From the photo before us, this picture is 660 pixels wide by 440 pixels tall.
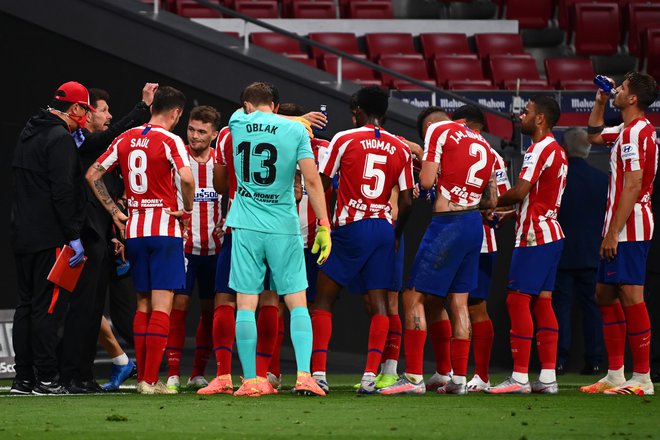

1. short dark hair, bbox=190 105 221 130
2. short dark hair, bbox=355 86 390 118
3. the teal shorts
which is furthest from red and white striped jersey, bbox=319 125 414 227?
short dark hair, bbox=190 105 221 130

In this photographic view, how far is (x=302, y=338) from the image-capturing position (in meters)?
7.32

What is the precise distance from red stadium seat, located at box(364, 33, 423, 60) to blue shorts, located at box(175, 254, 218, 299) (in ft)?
27.4

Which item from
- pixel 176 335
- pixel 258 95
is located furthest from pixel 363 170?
pixel 176 335

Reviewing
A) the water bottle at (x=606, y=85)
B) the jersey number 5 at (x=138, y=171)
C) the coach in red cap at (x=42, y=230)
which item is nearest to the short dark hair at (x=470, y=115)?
the water bottle at (x=606, y=85)

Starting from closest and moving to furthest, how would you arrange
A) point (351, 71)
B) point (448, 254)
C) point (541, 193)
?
point (448, 254) < point (541, 193) < point (351, 71)

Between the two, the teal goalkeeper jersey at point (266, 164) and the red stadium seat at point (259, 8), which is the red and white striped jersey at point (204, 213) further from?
the red stadium seat at point (259, 8)

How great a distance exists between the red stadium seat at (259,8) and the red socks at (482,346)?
899cm

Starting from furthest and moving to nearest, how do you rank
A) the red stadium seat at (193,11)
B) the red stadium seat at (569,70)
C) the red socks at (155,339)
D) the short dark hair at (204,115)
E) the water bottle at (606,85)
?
the red stadium seat at (569,70), the red stadium seat at (193,11), the short dark hair at (204,115), the water bottle at (606,85), the red socks at (155,339)

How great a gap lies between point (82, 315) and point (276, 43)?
8710mm

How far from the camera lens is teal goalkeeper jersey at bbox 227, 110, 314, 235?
24.3 ft

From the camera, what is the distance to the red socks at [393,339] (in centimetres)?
859

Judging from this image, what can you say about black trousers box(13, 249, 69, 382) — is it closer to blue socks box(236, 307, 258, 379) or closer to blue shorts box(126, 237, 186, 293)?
blue shorts box(126, 237, 186, 293)

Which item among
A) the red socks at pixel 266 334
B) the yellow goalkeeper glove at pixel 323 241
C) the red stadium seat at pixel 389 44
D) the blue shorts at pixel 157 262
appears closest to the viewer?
the yellow goalkeeper glove at pixel 323 241

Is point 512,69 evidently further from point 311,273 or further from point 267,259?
point 267,259
